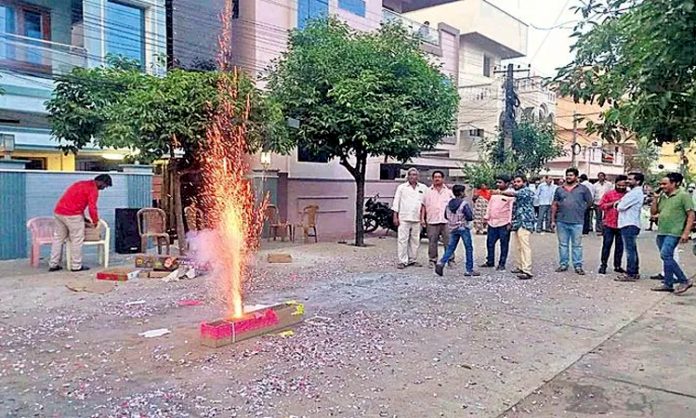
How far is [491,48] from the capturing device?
103ft

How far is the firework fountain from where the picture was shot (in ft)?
18.7

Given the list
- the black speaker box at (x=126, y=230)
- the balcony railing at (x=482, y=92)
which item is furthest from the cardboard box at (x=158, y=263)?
the balcony railing at (x=482, y=92)

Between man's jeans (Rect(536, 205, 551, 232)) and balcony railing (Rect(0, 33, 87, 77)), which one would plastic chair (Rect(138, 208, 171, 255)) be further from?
man's jeans (Rect(536, 205, 551, 232))

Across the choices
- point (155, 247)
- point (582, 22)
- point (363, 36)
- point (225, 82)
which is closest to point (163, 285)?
point (225, 82)

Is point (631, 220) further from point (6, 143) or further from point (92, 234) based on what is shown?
point (6, 143)

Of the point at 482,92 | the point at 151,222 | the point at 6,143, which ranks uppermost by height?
the point at 482,92

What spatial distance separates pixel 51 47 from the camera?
15266 mm

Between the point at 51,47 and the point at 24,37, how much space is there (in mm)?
658

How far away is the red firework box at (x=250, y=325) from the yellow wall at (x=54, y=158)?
12.1 metres

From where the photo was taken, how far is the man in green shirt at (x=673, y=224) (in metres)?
8.07

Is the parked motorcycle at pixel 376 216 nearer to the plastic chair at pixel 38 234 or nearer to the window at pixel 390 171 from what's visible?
the window at pixel 390 171

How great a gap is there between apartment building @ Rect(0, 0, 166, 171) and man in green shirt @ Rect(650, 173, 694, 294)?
11.8 meters

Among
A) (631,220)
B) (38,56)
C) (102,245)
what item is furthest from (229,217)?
(38,56)

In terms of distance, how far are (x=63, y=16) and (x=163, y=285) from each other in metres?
10.9
